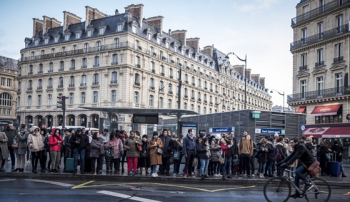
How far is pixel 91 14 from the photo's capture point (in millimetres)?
61625

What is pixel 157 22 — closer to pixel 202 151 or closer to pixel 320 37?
pixel 320 37

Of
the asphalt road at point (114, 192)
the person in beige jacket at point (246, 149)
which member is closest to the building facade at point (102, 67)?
the person in beige jacket at point (246, 149)

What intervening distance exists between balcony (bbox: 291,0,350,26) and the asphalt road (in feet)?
88.6

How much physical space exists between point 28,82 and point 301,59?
45594 mm

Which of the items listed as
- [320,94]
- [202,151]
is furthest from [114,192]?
[320,94]

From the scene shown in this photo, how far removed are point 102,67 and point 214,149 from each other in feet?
143

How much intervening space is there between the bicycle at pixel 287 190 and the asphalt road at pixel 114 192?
2.91 ft

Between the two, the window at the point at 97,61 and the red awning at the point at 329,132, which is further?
the window at the point at 97,61

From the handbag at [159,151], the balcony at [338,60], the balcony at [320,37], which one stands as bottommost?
the handbag at [159,151]

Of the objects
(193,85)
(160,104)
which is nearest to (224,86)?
(193,85)

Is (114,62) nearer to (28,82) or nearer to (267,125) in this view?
(28,82)

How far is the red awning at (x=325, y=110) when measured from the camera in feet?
109

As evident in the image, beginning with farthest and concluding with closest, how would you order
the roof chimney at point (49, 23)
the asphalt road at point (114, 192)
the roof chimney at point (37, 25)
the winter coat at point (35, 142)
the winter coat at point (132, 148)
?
1. the roof chimney at point (37, 25)
2. the roof chimney at point (49, 23)
3. the winter coat at point (132, 148)
4. the winter coat at point (35, 142)
5. the asphalt road at point (114, 192)

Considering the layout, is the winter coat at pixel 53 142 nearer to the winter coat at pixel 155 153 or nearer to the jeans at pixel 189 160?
the winter coat at pixel 155 153
